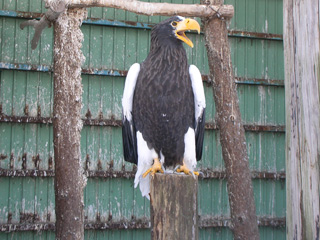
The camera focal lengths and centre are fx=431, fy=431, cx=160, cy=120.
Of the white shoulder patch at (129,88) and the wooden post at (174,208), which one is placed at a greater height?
the white shoulder patch at (129,88)

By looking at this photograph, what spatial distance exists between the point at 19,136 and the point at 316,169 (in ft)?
9.86

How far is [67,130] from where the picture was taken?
2873 mm

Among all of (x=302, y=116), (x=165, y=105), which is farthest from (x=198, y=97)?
(x=302, y=116)

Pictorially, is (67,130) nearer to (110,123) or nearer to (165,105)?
(165,105)

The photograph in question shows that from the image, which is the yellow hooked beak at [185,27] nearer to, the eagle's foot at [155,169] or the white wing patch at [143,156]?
the white wing patch at [143,156]

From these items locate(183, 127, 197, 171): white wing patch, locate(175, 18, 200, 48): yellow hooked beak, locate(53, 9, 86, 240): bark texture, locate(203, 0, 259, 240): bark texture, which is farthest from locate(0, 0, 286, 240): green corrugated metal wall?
locate(175, 18, 200, 48): yellow hooked beak

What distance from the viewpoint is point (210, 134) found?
4.75 meters

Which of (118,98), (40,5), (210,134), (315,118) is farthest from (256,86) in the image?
(315,118)

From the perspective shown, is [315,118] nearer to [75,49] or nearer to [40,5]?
[75,49]

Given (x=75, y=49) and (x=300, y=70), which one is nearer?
(x=300, y=70)

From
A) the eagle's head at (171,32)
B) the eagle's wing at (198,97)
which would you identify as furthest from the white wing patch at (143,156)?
the eagle's head at (171,32)

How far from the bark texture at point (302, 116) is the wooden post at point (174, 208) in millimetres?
695

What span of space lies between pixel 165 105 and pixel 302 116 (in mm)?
815

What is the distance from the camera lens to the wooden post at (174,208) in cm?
180
